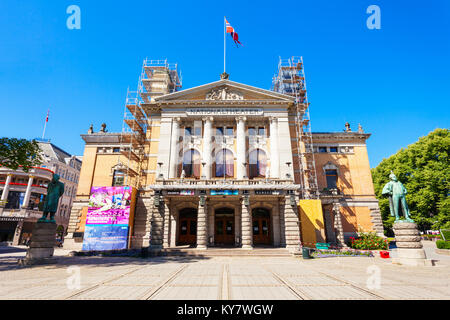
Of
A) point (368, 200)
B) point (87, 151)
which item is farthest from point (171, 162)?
point (368, 200)

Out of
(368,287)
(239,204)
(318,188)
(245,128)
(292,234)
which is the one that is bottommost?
(368,287)

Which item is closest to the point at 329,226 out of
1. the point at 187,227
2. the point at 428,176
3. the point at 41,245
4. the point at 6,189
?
the point at 428,176

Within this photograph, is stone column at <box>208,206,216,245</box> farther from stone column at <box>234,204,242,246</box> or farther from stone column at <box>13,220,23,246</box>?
stone column at <box>13,220,23,246</box>

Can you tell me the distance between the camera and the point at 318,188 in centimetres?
2969

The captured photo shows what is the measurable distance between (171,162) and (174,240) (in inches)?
357

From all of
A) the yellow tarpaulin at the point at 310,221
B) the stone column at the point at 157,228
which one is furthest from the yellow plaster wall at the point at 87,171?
the yellow tarpaulin at the point at 310,221

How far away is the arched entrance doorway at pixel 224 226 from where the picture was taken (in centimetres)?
2602

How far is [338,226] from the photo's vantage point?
2639cm

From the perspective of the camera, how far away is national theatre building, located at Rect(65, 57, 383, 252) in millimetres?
23828

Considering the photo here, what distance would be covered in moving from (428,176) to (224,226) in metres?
28.3

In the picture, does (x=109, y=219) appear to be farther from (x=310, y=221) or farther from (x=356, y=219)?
(x=356, y=219)

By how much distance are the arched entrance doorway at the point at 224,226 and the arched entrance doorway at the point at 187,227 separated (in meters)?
2.59

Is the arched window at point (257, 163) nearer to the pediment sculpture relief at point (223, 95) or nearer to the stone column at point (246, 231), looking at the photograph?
the stone column at point (246, 231)
